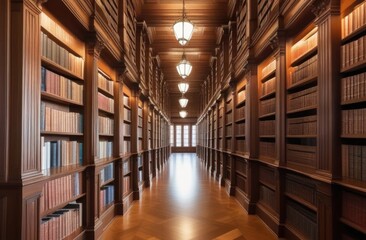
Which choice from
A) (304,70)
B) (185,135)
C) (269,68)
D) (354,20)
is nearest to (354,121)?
(354,20)

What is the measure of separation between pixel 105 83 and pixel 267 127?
2.66 meters

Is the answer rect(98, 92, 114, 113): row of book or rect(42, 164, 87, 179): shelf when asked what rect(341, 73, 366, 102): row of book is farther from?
rect(98, 92, 114, 113): row of book

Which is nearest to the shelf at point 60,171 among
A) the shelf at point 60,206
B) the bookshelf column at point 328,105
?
the shelf at point 60,206

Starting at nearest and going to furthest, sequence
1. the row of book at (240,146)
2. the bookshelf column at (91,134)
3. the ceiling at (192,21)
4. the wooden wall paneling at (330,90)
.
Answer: the wooden wall paneling at (330,90) < the bookshelf column at (91,134) < the row of book at (240,146) < the ceiling at (192,21)

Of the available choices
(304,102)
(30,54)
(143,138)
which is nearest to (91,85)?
(30,54)

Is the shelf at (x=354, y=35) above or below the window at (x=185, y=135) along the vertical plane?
above

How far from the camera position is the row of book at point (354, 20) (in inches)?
97.7

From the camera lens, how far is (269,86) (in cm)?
Result: 497

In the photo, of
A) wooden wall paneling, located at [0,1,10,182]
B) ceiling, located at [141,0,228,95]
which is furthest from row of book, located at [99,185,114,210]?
ceiling, located at [141,0,228,95]

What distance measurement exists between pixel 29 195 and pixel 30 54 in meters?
1.08

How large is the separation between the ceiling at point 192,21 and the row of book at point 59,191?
5.66m

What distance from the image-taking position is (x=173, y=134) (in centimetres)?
2561

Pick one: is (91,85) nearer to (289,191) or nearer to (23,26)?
(23,26)

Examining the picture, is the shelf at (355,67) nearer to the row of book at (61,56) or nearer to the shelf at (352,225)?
the shelf at (352,225)
